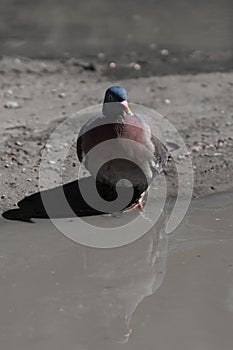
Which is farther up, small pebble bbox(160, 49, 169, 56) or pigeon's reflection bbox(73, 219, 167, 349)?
small pebble bbox(160, 49, 169, 56)

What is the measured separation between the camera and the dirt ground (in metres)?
6.11

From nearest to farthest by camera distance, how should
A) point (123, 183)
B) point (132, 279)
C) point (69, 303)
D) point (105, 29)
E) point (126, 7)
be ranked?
1. point (69, 303)
2. point (132, 279)
3. point (123, 183)
4. point (105, 29)
5. point (126, 7)

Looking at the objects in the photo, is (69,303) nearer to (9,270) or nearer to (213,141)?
(9,270)

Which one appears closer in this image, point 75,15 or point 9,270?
point 9,270

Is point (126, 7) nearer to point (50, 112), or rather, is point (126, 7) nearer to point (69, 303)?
point (50, 112)

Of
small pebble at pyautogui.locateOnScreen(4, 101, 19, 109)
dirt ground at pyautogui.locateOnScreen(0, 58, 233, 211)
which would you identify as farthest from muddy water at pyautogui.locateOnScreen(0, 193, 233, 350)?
small pebble at pyautogui.locateOnScreen(4, 101, 19, 109)

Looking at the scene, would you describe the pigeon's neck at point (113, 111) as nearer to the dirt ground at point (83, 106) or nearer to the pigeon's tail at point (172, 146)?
the dirt ground at point (83, 106)

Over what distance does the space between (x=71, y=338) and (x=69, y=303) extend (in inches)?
14.3

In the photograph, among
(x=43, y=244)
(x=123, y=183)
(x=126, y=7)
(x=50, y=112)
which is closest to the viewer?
(x=43, y=244)

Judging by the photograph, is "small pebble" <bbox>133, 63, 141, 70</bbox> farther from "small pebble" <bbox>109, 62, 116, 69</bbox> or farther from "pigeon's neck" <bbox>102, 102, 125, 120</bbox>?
"pigeon's neck" <bbox>102, 102, 125, 120</bbox>

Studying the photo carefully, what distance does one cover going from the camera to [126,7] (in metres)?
10.1

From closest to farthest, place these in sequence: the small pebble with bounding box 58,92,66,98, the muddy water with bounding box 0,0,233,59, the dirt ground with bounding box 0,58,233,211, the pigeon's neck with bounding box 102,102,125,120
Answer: the pigeon's neck with bounding box 102,102,125,120 → the dirt ground with bounding box 0,58,233,211 → the small pebble with bounding box 58,92,66,98 → the muddy water with bounding box 0,0,233,59

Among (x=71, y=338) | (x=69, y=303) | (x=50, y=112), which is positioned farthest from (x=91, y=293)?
(x=50, y=112)

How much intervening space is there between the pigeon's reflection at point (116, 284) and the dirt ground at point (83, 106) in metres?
0.81
